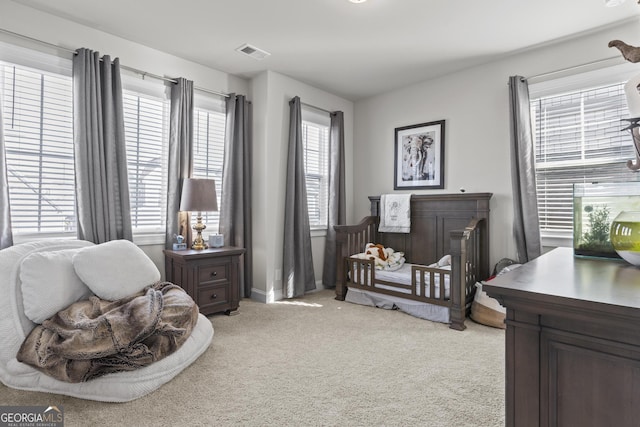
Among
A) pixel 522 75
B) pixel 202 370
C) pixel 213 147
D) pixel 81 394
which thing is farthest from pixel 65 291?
pixel 522 75

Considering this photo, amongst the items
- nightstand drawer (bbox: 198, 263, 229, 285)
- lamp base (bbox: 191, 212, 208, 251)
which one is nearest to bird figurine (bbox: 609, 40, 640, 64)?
nightstand drawer (bbox: 198, 263, 229, 285)

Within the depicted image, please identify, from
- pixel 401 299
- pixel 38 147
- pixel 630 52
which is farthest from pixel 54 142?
pixel 630 52

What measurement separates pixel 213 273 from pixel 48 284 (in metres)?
1.25

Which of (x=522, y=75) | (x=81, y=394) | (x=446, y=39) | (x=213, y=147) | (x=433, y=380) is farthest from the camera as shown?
(x=213, y=147)

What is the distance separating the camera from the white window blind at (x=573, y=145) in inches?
108

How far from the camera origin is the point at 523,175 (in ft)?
9.98

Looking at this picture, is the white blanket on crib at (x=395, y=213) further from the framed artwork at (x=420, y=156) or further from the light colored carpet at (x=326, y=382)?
the light colored carpet at (x=326, y=382)

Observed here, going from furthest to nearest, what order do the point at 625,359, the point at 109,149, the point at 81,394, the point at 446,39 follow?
the point at 446,39 < the point at 109,149 < the point at 81,394 < the point at 625,359

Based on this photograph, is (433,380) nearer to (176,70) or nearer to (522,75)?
(522,75)

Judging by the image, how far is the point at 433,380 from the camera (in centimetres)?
196

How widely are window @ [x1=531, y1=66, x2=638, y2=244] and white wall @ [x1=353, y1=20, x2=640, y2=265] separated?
255 millimetres

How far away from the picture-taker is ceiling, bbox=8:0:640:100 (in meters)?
2.46

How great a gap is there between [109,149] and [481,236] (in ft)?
11.2

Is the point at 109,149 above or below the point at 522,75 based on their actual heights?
below
